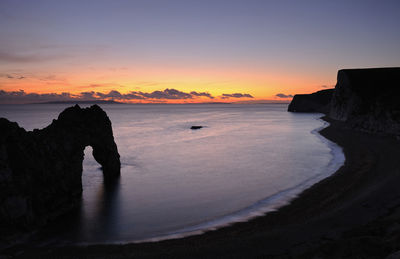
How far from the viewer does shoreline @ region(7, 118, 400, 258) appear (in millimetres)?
9609

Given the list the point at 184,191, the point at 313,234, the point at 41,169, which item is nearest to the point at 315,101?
the point at 184,191

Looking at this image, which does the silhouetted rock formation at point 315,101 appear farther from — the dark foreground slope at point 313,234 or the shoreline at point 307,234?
the shoreline at point 307,234

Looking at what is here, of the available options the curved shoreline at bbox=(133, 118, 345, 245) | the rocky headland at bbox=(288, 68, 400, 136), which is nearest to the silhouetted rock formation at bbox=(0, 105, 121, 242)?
the curved shoreline at bbox=(133, 118, 345, 245)

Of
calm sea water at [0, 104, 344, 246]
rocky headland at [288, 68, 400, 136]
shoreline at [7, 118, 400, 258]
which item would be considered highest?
rocky headland at [288, 68, 400, 136]

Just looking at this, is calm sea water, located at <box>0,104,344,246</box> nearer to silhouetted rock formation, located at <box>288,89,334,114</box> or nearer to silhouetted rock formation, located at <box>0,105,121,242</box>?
silhouetted rock formation, located at <box>0,105,121,242</box>

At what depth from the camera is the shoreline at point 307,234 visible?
9.61m

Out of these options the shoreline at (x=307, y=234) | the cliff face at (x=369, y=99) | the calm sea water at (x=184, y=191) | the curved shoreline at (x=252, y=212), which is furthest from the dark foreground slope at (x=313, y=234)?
the cliff face at (x=369, y=99)

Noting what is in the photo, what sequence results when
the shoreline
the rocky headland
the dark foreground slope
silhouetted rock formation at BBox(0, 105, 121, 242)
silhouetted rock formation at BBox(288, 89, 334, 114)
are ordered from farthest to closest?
silhouetted rock formation at BBox(288, 89, 334, 114), the rocky headland, silhouetted rock formation at BBox(0, 105, 121, 242), the shoreline, the dark foreground slope

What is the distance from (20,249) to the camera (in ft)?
40.1

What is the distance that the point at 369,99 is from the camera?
54094 mm

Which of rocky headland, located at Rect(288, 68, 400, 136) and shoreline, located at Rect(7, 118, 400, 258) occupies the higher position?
rocky headland, located at Rect(288, 68, 400, 136)

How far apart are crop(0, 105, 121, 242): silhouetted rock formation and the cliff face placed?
130 feet

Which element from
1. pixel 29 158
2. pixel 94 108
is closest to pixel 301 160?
pixel 94 108

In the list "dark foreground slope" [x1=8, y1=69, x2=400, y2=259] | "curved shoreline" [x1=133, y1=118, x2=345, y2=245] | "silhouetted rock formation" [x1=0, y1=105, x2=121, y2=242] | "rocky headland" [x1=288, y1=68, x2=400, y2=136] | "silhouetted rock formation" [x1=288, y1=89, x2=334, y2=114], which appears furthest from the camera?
"silhouetted rock formation" [x1=288, y1=89, x2=334, y2=114]
